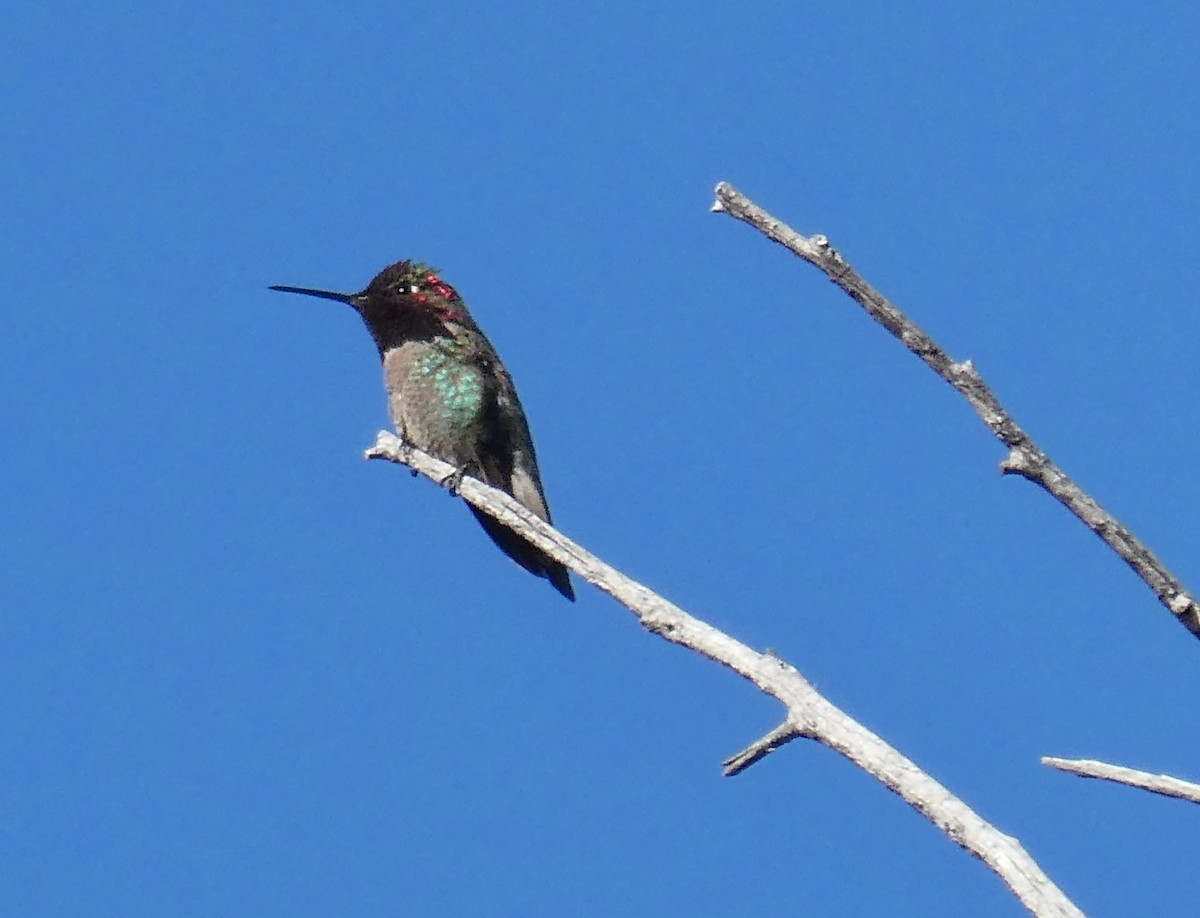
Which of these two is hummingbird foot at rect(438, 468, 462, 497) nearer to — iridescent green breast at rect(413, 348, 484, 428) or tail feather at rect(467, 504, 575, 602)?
tail feather at rect(467, 504, 575, 602)

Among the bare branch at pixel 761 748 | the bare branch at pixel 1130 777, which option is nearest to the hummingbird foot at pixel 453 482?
the bare branch at pixel 761 748

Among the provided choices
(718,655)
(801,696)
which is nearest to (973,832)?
(801,696)

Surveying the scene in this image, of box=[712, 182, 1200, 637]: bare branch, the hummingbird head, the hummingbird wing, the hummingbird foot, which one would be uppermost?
the hummingbird head

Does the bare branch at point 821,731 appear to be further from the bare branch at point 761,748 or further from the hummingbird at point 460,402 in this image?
the hummingbird at point 460,402

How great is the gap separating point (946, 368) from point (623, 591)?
1125mm

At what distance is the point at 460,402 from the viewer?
865 cm

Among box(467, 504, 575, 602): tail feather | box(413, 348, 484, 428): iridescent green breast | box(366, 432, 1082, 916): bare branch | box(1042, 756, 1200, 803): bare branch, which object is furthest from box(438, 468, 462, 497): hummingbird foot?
box(1042, 756, 1200, 803): bare branch

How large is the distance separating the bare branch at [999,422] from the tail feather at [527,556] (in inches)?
177

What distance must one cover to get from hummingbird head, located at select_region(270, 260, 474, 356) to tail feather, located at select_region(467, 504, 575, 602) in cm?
109

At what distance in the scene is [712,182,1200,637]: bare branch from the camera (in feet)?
11.7

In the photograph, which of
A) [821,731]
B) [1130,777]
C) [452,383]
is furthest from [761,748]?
[452,383]

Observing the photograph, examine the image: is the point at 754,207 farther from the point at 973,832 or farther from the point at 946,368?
the point at 973,832

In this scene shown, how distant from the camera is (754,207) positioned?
394 cm

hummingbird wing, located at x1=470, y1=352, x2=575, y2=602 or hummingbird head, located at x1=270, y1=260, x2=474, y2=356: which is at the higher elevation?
hummingbird head, located at x1=270, y1=260, x2=474, y2=356
